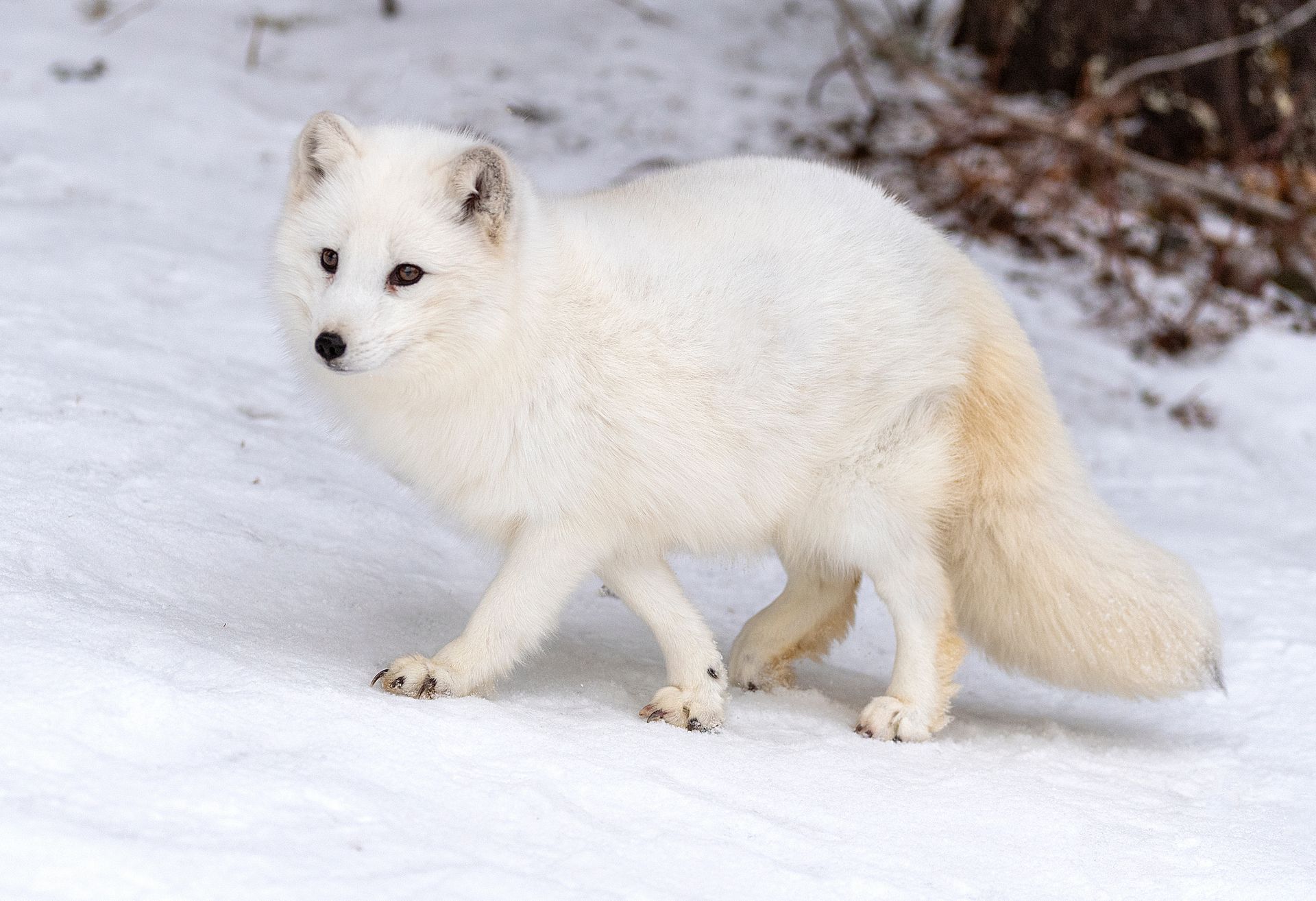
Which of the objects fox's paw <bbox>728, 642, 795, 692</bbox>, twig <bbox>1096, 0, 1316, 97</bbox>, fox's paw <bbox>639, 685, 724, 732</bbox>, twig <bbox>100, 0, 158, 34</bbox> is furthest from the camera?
twig <bbox>100, 0, 158, 34</bbox>

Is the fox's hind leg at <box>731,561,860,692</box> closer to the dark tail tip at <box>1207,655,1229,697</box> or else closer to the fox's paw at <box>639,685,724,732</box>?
the fox's paw at <box>639,685,724,732</box>

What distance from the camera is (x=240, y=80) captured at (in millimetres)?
7438

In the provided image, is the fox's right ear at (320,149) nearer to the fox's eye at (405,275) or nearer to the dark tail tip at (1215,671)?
the fox's eye at (405,275)

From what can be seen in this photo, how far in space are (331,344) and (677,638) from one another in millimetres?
1087

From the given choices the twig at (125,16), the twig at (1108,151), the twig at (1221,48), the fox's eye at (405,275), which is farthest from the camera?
the twig at (125,16)

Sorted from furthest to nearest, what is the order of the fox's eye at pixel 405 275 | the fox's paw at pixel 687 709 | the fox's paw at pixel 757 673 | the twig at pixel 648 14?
the twig at pixel 648 14 → the fox's paw at pixel 757 673 → the fox's paw at pixel 687 709 → the fox's eye at pixel 405 275

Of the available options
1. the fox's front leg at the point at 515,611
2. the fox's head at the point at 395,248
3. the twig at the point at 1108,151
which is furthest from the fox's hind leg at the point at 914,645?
the twig at the point at 1108,151

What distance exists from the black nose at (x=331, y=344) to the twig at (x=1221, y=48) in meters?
5.34

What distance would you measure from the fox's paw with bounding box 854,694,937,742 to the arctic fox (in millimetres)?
11

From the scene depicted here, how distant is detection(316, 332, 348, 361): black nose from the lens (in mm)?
2656

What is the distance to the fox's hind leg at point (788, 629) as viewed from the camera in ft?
11.9

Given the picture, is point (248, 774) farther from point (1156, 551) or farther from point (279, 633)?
point (1156, 551)

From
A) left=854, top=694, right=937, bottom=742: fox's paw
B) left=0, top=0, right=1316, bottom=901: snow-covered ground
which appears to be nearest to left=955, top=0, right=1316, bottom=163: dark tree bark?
left=0, top=0, right=1316, bottom=901: snow-covered ground

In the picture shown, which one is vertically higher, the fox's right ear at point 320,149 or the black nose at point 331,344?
the fox's right ear at point 320,149
